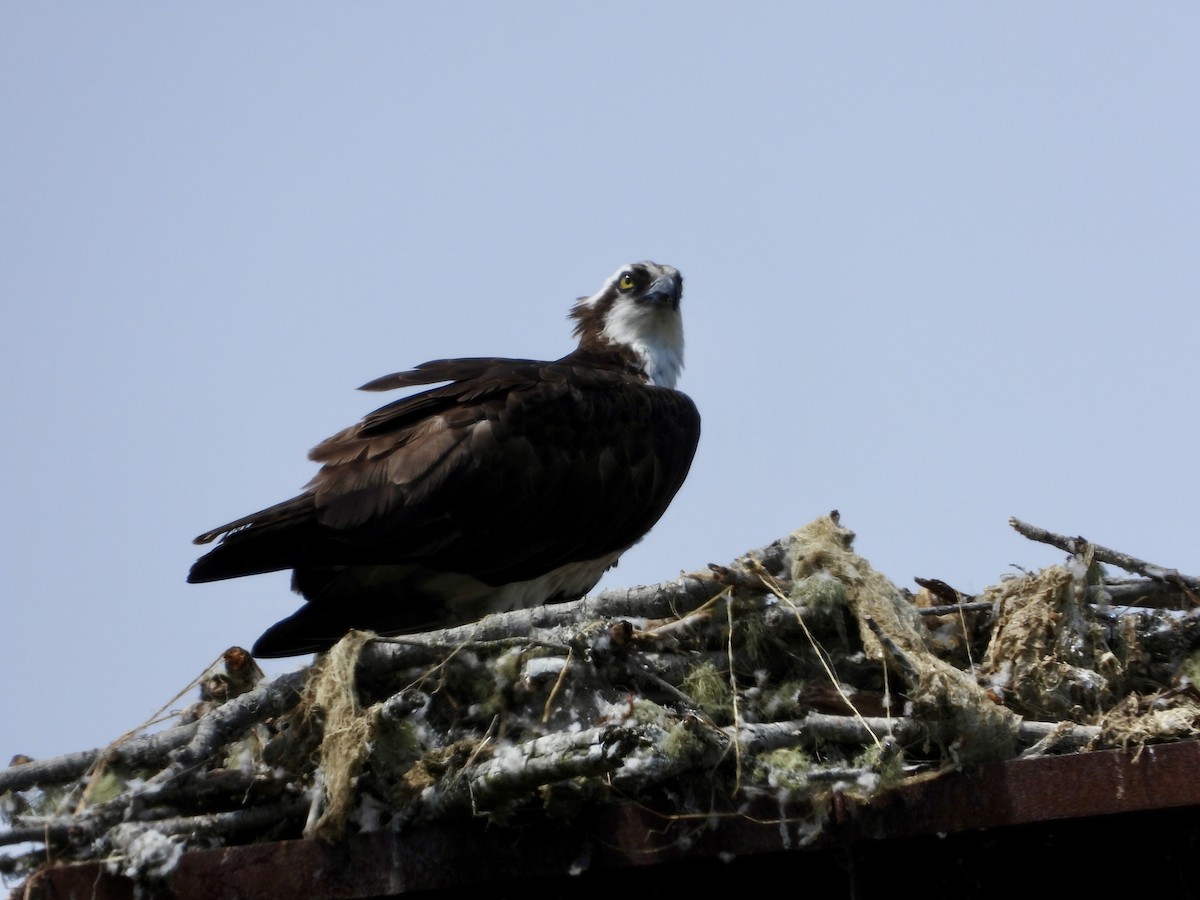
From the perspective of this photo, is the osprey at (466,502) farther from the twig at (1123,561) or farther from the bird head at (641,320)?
the twig at (1123,561)

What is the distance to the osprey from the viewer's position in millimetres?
6270

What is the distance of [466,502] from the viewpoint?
6.57 metres

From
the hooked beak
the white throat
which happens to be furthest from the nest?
the hooked beak

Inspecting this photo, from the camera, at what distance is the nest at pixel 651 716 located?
4.18 m

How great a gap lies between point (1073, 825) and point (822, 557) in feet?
3.87

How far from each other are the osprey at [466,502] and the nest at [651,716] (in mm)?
1219

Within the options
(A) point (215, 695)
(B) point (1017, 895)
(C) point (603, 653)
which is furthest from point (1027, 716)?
(A) point (215, 695)

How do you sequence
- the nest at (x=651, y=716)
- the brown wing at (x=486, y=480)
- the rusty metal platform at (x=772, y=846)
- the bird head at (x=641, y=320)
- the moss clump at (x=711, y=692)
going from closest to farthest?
the rusty metal platform at (x=772, y=846) < the nest at (x=651, y=716) < the moss clump at (x=711, y=692) < the brown wing at (x=486, y=480) < the bird head at (x=641, y=320)

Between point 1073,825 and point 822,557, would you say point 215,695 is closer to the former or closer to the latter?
point 822,557

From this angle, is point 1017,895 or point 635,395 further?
point 635,395

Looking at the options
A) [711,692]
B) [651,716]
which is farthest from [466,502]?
[651,716]

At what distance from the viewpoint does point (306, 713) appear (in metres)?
4.60

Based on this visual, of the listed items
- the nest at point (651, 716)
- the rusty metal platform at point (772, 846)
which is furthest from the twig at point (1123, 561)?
the rusty metal platform at point (772, 846)

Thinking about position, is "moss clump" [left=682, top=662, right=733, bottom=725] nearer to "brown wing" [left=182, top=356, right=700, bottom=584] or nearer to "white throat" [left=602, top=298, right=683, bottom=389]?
"brown wing" [left=182, top=356, right=700, bottom=584]
